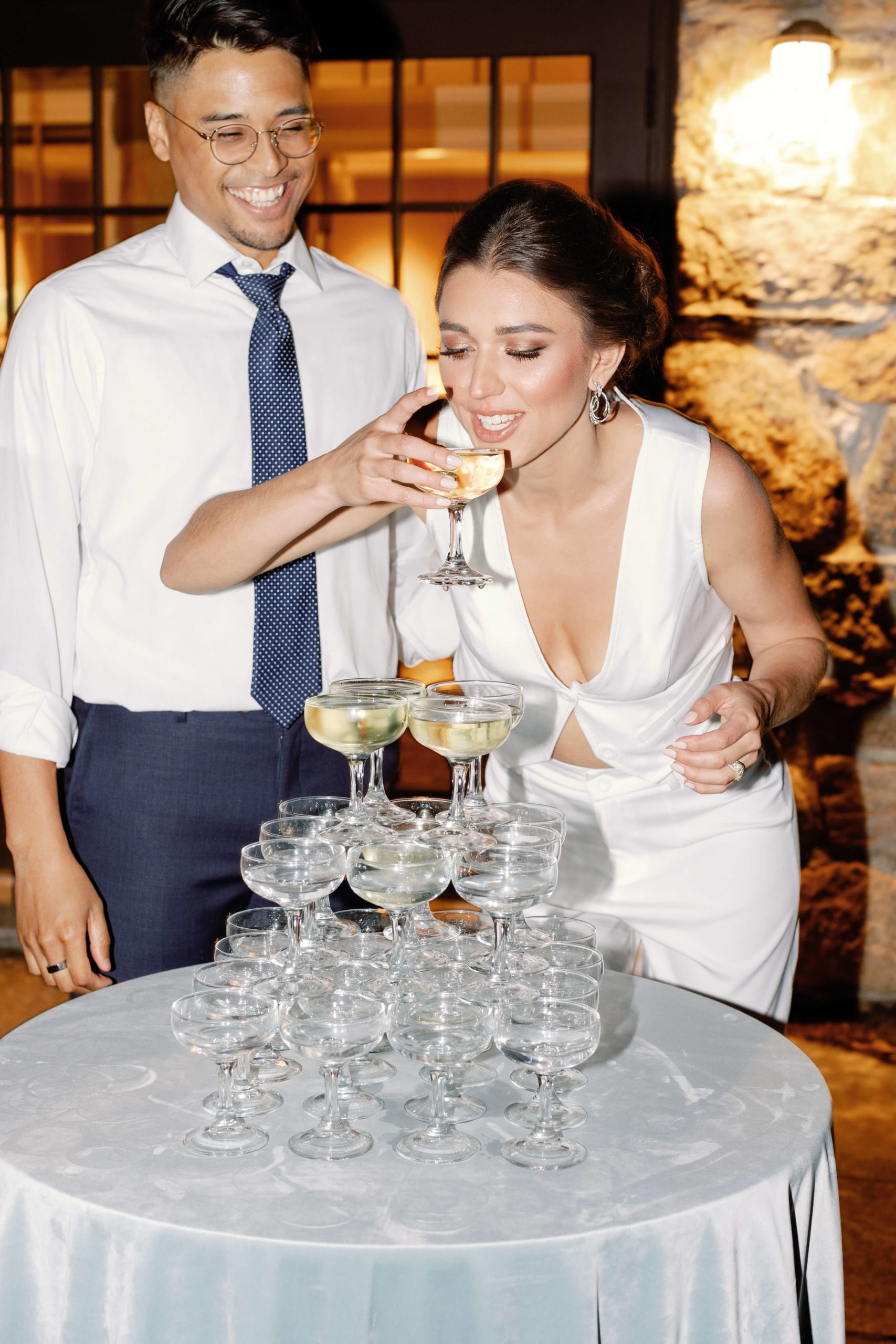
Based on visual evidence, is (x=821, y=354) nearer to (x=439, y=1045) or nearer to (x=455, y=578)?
(x=455, y=578)

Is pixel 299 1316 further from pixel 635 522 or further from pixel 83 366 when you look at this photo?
pixel 83 366

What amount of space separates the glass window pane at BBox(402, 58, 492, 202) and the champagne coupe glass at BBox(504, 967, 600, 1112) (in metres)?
4.15

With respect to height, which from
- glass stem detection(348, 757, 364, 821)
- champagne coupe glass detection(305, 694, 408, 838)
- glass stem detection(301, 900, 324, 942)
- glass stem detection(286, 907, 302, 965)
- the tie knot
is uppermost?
the tie knot

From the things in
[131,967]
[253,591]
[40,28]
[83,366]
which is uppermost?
[40,28]

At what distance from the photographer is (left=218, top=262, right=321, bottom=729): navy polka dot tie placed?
7.79 feet

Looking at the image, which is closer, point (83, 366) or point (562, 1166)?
point (562, 1166)

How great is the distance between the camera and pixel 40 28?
4.00 m

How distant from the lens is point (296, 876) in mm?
1601

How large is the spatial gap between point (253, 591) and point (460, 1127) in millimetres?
1196

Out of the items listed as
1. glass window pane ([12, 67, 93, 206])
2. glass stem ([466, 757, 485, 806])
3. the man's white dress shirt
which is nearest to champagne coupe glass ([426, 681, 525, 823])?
glass stem ([466, 757, 485, 806])

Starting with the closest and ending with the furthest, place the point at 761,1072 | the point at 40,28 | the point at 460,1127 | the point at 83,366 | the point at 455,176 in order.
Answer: the point at 460,1127 < the point at 761,1072 < the point at 83,366 < the point at 40,28 < the point at 455,176

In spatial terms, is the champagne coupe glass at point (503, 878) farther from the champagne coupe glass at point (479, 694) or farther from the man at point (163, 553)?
the man at point (163, 553)

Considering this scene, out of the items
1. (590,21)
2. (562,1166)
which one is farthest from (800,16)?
(562,1166)

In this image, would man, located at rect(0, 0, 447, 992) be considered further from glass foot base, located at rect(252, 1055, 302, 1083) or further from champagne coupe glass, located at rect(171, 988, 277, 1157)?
champagne coupe glass, located at rect(171, 988, 277, 1157)
